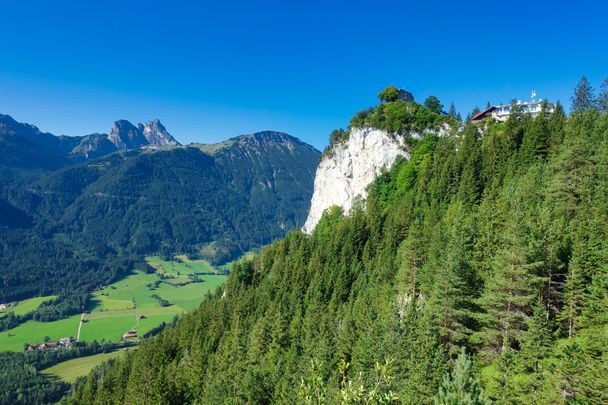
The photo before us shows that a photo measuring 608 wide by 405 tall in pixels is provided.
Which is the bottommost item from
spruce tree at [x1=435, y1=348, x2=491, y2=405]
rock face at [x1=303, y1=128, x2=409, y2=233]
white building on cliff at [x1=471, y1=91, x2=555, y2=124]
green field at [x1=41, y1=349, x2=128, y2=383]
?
green field at [x1=41, y1=349, x2=128, y2=383]

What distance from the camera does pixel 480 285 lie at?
43438mm

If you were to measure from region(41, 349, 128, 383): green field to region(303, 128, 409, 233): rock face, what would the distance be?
119 m

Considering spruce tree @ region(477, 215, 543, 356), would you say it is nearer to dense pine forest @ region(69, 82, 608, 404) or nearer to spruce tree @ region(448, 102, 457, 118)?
dense pine forest @ region(69, 82, 608, 404)

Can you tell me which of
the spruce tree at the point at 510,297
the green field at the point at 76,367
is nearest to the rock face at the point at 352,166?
the spruce tree at the point at 510,297

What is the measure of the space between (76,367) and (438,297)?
624ft

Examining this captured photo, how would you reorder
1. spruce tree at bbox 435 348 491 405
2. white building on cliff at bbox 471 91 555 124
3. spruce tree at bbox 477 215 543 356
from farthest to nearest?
1. white building on cliff at bbox 471 91 555 124
2. spruce tree at bbox 477 215 543 356
3. spruce tree at bbox 435 348 491 405

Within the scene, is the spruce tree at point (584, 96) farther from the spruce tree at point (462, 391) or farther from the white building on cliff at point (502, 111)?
the spruce tree at point (462, 391)

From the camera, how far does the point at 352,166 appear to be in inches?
4875

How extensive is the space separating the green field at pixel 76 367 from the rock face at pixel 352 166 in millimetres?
119082

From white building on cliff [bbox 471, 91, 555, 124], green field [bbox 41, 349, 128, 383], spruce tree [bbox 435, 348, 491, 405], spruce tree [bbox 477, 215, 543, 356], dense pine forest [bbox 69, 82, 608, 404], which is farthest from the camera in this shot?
green field [bbox 41, 349, 128, 383]

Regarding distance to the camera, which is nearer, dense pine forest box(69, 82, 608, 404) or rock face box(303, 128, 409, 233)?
dense pine forest box(69, 82, 608, 404)

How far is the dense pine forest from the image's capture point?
2962 cm

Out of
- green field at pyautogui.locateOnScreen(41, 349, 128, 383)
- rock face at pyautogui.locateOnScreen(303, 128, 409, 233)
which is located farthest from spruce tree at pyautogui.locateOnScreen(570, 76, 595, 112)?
green field at pyautogui.locateOnScreen(41, 349, 128, 383)

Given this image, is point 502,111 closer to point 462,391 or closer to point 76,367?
point 462,391
